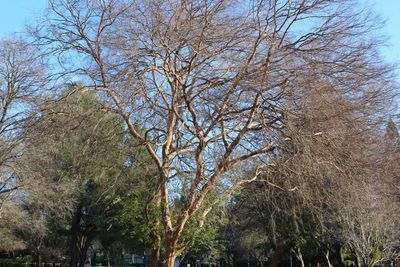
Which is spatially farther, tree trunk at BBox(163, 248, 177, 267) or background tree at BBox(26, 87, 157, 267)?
tree trunk at BBox(163, 248, 177, 267)

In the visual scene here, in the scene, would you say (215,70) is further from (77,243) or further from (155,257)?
(77,243)

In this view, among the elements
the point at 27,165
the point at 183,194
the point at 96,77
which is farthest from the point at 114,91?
the point at 27,165

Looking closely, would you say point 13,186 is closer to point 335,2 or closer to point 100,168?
point 100,168

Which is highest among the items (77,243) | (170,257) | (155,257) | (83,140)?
(77,243)

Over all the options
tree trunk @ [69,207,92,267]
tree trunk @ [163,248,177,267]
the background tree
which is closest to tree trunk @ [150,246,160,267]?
the background tree

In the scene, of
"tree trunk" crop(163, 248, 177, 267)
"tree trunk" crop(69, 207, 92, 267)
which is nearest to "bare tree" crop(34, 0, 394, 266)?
"tree trunk" crop(163, 248, 177, 267)

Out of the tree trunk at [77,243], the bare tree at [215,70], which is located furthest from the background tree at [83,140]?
the tree trunk at [77,243]

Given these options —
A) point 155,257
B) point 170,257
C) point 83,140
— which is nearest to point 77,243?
point 155,257

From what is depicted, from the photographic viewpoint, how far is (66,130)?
47.3 ft

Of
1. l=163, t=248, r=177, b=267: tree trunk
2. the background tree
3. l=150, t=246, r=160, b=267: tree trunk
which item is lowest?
l=163, t=248, r=177, b=267: tree trunk

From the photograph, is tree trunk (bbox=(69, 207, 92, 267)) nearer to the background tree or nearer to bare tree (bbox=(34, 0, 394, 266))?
the background tree

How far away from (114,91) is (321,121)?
538cm

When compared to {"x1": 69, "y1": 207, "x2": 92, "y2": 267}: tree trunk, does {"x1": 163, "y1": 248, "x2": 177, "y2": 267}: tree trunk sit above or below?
below

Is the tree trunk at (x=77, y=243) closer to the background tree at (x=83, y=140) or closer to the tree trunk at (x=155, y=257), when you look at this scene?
the background tree at (x=83, y=140)
